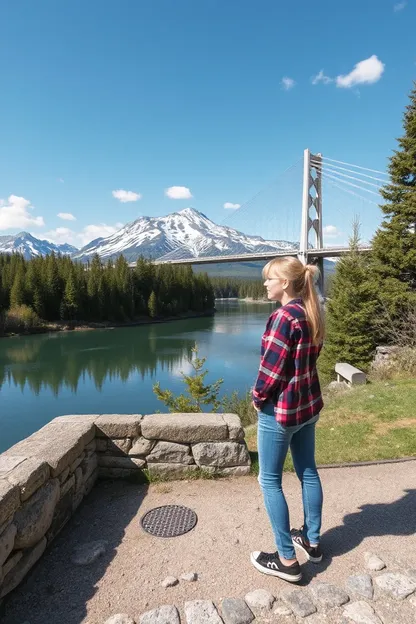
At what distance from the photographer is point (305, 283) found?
2074 millimetres

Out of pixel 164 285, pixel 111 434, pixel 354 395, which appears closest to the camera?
pixel 111 434

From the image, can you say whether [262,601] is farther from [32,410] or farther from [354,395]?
[32,410]

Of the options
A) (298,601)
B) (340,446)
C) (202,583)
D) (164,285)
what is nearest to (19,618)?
(202,583)

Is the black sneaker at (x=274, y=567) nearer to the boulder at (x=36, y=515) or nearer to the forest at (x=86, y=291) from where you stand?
the boulder at (x=36, y=515)

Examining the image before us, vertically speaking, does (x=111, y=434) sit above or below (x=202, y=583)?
above

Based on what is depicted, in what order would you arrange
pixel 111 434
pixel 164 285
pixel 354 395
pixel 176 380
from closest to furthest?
pixel 111 434, pixel 354 395, pixel 176 380, pixel 164 285

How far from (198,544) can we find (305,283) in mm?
1697

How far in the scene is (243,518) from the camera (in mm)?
2746

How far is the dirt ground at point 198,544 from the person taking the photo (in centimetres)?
201

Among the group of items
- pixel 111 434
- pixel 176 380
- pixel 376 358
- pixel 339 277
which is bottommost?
pixel 176 380

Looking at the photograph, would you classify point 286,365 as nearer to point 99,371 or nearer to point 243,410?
point 243,410

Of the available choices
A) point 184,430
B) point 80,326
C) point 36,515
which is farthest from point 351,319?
point 80,326

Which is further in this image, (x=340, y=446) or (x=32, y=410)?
(x=32, y=410)

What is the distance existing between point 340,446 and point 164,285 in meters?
56.5
